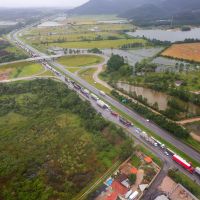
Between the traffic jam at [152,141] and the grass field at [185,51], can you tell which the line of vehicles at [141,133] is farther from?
the grass field at [185,51]

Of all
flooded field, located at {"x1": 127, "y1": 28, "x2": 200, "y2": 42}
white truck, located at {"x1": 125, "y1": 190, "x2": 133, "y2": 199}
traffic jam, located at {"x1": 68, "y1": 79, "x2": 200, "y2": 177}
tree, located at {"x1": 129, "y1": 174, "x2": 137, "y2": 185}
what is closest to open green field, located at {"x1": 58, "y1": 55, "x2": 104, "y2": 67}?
traffic jam, located at {"x1": 68, "y1": 79, "x2": 200, "y2": 177}

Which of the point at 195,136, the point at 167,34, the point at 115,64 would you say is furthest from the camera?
the point at 167,34

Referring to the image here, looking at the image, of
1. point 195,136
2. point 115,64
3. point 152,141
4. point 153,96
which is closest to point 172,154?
point 152,141

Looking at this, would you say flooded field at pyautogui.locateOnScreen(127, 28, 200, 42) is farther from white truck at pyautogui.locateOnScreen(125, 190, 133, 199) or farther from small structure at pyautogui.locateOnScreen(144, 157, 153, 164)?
white truck at pyautogui.locateOnScreen(125, 190, 133, 199)

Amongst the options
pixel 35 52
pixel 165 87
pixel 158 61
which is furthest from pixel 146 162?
pixel 35 52

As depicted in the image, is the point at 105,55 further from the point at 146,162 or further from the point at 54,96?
the point at 146,162

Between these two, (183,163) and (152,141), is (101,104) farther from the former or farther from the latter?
(183,163)
